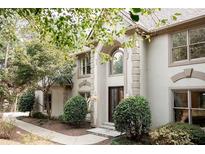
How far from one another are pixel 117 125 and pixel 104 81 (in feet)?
4.99

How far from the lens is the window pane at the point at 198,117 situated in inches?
206

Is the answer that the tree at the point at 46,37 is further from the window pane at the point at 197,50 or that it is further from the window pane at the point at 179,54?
the window pane at the point at 197,50

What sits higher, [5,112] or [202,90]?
[202,90]

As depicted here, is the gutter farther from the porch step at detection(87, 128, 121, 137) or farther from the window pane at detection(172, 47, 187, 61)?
the porch step at detection(87, 128, 121, 137)

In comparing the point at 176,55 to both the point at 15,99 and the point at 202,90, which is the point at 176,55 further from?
the point at 15,99

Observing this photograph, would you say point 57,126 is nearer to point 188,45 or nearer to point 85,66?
point 85,66

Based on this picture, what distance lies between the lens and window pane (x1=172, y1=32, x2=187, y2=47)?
5.65m

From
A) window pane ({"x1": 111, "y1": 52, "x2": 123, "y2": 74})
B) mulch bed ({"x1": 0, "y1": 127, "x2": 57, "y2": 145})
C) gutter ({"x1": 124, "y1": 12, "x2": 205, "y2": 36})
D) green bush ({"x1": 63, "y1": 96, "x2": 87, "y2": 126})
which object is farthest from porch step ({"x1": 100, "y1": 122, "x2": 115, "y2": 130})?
gutter ({"x1": 124, "y1": 12, "x2": 205, "y2": 36})

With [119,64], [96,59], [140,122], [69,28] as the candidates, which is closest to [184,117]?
[140,122]

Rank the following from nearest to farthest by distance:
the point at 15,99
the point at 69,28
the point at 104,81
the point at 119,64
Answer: the point at 69,28 → the point at 15,99 → the point at 119,64 → the point at 104,81

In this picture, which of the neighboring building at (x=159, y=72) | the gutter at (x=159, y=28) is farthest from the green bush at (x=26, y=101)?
the gutter at (x=159, y=28)

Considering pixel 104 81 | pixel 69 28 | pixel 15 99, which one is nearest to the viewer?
pixel 69 28

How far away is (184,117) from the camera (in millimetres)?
5578

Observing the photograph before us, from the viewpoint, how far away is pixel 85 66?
6.64 m
